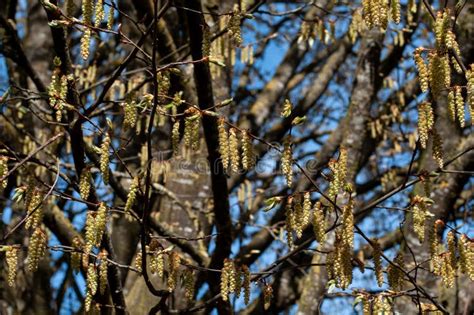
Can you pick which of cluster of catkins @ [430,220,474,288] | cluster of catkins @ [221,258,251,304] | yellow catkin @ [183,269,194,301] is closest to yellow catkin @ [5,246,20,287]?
yellow catkin @ [183,269,194,301]

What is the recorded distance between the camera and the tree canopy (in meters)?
2.88

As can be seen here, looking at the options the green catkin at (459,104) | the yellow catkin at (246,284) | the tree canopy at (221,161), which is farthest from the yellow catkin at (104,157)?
the green catkin at (459,104)

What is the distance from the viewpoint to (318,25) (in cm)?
507

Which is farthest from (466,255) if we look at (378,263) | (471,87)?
(471,87)

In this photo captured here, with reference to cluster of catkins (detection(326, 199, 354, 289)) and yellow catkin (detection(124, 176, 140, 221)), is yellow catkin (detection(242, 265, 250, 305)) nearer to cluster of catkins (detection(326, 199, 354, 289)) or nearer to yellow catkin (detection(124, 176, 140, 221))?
cluster of catkins (detection(326, 199, 354, 289))

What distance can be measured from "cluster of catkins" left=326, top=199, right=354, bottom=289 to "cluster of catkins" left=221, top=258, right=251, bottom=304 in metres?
0.43

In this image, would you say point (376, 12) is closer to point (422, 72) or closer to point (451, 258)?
point (422, 72)

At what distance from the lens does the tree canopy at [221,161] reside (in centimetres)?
288

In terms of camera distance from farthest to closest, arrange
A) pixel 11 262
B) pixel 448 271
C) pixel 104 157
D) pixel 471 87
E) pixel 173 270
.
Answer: pixel 173 270 → pixel 448 271 → pixel 11 262 → pixel 104 157 → pixel 471 87

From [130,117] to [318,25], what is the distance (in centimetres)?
255

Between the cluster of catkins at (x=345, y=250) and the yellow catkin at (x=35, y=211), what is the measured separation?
126 centimetres

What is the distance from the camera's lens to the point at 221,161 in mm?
3432

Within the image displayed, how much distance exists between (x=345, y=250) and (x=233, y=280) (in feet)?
1.69

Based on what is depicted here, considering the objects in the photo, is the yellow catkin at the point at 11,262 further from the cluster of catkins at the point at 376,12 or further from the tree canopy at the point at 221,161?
the cluster of catkins at the point at 376,12
